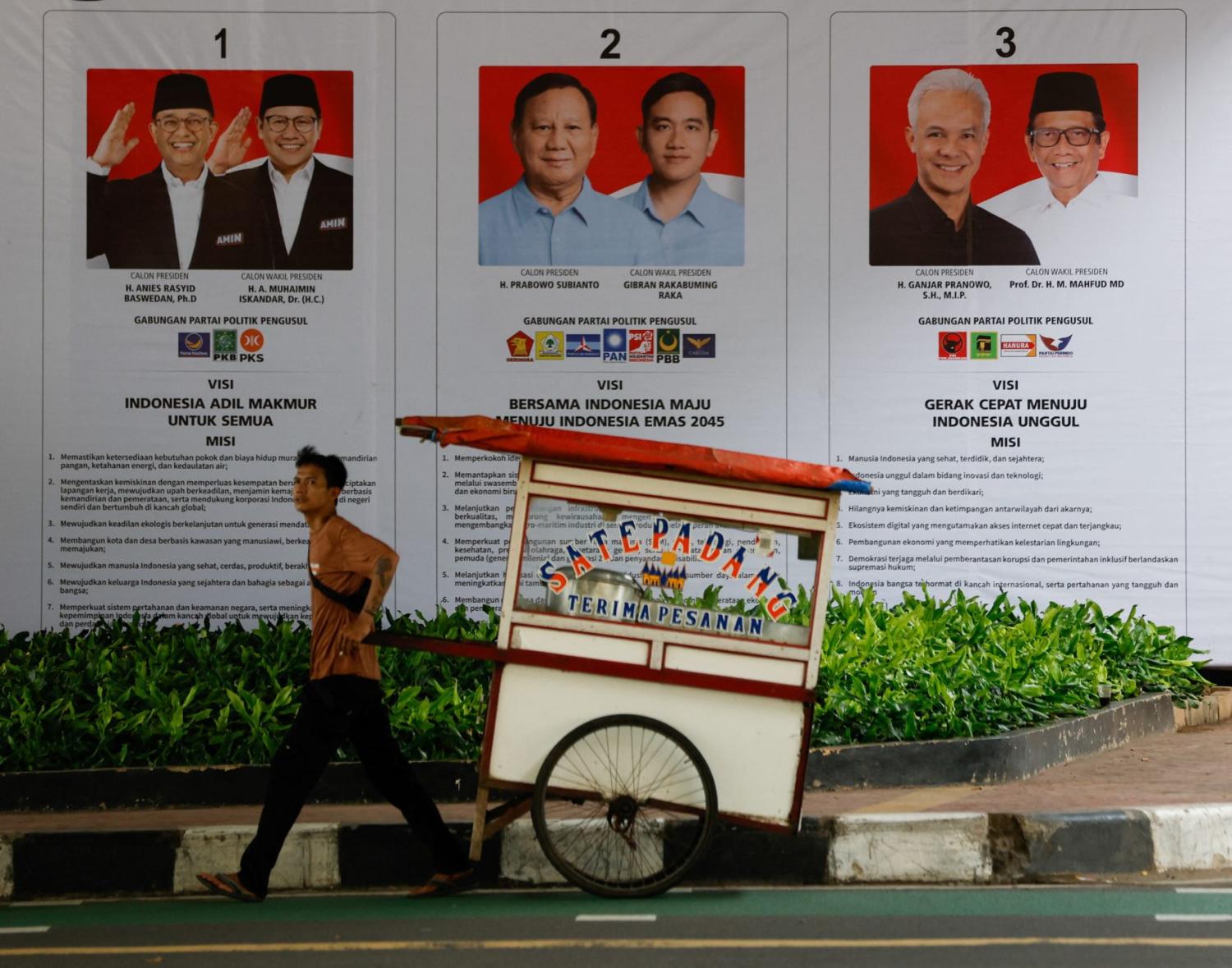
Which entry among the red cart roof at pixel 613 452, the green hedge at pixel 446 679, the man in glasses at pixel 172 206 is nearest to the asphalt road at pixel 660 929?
the green hedge at pixel 446 679

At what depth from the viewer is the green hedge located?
5.98 metres

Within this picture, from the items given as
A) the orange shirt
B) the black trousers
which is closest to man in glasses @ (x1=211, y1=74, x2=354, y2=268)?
the orange shirt

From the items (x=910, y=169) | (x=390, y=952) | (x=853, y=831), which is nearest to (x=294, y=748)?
(x=390, y=952)

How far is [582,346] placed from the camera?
854 centimetres

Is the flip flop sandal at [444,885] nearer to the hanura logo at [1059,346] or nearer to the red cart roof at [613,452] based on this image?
the red cart roof at [613,452]

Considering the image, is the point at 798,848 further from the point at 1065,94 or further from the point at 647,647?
the point at 1065,94

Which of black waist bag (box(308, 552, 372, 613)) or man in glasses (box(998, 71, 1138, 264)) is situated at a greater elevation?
man in glasses (box(998, 71, 1138, 264))

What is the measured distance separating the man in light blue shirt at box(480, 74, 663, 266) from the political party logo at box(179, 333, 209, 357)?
166 cm

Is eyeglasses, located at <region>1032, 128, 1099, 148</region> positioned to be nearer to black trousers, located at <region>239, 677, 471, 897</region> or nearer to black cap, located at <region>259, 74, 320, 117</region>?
black cap, located at <region>259, 74, 320, 117</region>

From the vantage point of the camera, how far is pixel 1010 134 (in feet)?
28.2

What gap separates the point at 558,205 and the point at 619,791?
15.0 feet

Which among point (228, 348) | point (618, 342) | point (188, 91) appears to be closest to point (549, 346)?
point (618, 342)

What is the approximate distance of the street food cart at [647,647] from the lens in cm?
485

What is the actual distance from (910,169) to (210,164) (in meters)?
4.08
